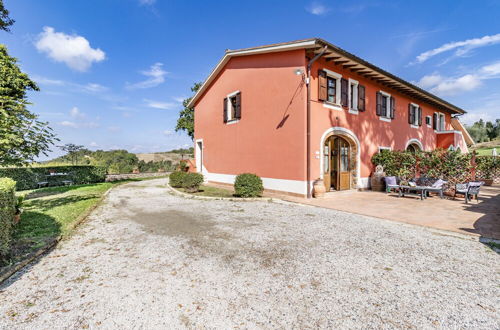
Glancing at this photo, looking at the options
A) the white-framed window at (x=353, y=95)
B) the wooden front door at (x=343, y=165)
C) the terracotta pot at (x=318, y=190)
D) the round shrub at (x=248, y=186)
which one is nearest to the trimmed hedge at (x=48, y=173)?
the round shrub at (x=248, y=186)

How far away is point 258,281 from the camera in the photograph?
10.0 ft

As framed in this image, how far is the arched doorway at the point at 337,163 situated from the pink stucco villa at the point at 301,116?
0.05 m

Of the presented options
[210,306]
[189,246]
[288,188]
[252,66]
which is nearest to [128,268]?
[189,246]

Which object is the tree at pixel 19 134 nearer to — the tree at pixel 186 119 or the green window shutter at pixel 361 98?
the green window shutter at pixel 361 98

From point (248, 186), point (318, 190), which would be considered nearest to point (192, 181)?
point (248, 186)

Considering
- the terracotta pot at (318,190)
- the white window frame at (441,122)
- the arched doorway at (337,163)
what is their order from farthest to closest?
the white window frame at (441,122)
the arched doorway at (337,163)
the terracotta pot at (318,190)

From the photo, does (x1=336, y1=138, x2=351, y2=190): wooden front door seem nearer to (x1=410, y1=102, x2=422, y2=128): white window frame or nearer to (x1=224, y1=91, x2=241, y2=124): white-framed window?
(x1=224, y1=91, x2=241, y2=124): white-framed window

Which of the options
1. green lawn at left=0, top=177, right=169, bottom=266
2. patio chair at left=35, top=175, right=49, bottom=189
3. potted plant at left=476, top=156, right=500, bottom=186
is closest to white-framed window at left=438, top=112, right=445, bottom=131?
potted plant at left=476, top=156, right=500, bottom=186

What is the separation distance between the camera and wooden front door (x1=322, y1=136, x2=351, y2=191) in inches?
424

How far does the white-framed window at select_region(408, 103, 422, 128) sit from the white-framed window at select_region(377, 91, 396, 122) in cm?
234

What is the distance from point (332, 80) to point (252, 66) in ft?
13.0

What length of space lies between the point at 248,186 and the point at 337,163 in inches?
193

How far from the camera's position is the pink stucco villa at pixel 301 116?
9.45 metres

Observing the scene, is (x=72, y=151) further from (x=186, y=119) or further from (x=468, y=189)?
(x=468, y=189)
